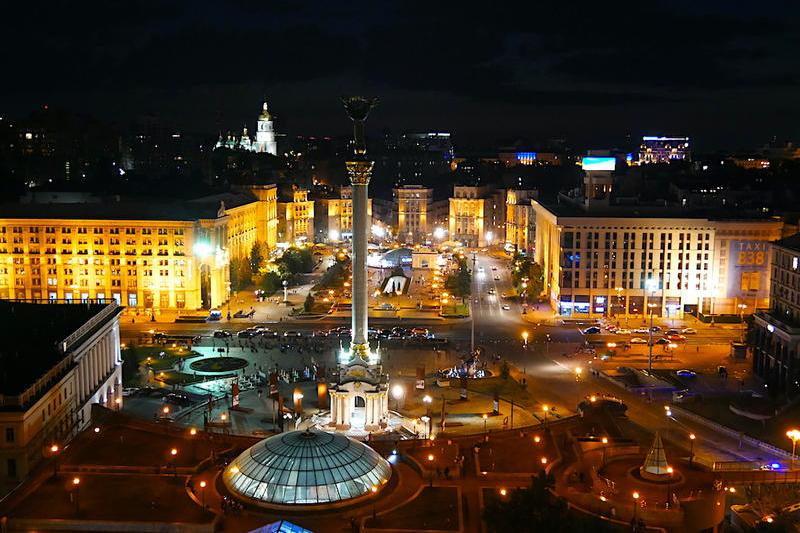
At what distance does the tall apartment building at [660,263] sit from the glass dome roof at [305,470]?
191 feet

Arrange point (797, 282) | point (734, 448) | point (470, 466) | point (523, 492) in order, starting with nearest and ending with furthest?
point (523, 492) → point (470, 466) → point (734, 448) → point (797, 282)

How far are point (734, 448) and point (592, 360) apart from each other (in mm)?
22496

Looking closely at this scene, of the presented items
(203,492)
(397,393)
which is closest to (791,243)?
(397,393)

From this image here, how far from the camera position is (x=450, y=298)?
106812 mm

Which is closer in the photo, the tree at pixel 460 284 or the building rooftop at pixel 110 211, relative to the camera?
the building rooftop at pixel 110 211

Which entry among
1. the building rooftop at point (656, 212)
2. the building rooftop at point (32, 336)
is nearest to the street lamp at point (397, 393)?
the building rooftop at point (32, 336)

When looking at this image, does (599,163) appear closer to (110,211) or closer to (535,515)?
(110,211)

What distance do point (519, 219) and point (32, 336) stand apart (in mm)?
104731

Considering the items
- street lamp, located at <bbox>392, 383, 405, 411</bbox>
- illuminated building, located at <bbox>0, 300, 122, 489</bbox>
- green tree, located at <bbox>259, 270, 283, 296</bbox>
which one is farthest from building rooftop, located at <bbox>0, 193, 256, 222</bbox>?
street lamp, located at <bbox>392, 383, 405, 411</bbox>

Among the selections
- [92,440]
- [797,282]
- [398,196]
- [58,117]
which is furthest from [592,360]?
[58,117]

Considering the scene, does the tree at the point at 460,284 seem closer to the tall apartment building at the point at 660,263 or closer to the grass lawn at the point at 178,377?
the tall apartment building at the point at 660,263

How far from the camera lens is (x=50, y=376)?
164 ft

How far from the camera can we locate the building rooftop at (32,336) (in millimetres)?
48625

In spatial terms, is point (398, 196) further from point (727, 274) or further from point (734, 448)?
point (734, 448)
